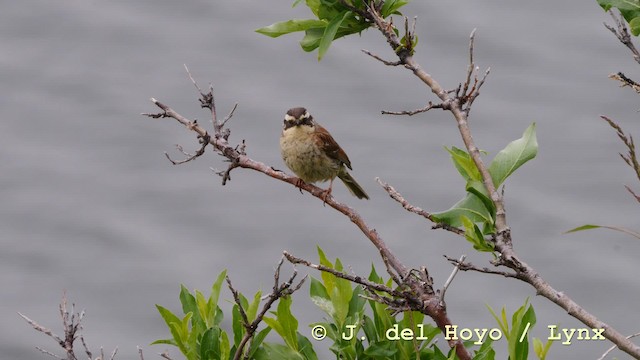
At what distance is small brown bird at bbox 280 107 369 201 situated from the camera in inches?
233

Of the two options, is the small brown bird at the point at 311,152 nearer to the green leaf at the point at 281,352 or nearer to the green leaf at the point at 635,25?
the green leaf at the point at 281,352

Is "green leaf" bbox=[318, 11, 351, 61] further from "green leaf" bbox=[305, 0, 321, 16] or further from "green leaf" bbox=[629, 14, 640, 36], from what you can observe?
"green leaf" bbox=[629, 14, 640, 36]

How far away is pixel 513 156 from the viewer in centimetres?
290

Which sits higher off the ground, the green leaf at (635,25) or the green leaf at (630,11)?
the green leaf at (630,11)

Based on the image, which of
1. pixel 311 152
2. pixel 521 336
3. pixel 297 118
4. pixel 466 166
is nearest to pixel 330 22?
pixel 466 166

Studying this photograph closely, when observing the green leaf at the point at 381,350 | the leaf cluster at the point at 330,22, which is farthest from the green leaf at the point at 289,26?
the green leaf at the point at 381,350

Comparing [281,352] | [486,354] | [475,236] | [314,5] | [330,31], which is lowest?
[486,354]

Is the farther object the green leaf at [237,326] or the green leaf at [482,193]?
the green leaf at [237,326]

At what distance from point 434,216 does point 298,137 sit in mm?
3253

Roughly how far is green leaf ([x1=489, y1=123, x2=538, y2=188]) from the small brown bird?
2934 mm

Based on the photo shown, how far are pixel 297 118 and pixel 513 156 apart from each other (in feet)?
11.0

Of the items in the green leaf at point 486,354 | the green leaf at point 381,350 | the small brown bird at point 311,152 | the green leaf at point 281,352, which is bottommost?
the green leaf at point 486,354

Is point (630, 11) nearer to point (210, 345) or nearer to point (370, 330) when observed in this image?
point (370, 330)

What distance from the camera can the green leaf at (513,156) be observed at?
2885 millimetres
